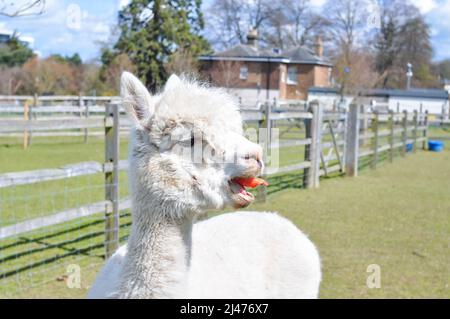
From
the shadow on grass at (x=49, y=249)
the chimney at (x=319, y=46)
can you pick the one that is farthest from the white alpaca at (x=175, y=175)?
the chimney at (x=319, y=46)

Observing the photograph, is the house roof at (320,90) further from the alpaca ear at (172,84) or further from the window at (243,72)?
the alpaca ear at (172,84)

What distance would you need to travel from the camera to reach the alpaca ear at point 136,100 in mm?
2645

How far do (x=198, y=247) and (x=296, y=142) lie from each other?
344 inches

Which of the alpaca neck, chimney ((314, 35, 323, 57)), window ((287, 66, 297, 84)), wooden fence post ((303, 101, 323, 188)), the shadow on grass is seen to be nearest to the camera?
the alpaca neck

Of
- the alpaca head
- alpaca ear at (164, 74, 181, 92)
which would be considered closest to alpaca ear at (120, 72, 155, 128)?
the alpaca head

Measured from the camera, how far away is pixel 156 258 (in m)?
2.67

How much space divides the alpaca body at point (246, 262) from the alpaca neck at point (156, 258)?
85 millimetres

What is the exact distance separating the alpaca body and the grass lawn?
2.14 metres

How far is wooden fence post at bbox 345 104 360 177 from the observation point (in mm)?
14297

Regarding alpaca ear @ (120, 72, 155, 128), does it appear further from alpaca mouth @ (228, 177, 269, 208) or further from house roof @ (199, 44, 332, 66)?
house roof @ (199, 44, 332, 66)

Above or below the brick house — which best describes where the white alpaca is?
below

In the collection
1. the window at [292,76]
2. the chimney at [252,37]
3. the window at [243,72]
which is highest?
the chimney at [252,37]
